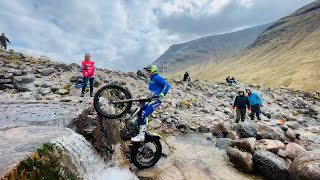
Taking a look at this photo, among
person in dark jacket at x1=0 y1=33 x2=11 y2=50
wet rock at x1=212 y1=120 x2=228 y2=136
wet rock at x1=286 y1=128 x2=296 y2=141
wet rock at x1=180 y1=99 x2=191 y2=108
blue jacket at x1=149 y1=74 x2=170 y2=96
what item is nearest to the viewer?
blue jacket at x1=149 y1=74 x2=170 y2=96

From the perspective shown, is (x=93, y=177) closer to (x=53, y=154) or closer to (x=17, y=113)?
(x=53, y=154)

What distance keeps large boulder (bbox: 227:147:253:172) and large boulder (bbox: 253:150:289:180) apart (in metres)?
0.29

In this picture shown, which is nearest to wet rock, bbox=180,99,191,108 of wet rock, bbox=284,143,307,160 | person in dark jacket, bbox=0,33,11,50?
wet rock, bbox=284,143,307,160

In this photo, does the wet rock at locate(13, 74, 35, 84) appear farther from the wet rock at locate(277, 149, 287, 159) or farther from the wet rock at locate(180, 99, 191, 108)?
the wet rock at locate(277, 149, 287, 159)

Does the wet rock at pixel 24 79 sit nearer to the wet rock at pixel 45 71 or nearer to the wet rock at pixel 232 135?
the wet rock at pixel 45 71

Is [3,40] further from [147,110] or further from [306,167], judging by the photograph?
[306,167]

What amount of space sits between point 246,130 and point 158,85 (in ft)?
26.9

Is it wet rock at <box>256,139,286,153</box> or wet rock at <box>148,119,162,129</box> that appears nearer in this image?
wet rock at <box>256,139,286,153</box>

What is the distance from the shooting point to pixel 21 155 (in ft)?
22.9

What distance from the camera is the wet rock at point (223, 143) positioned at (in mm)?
17002

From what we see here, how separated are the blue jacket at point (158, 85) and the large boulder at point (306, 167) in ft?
19.5

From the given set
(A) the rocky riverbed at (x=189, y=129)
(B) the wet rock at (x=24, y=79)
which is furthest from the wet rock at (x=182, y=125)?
(B) the wet rock at (x=24, y=79)

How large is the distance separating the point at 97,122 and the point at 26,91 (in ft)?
38.5

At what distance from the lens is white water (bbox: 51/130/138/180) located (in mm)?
9180
